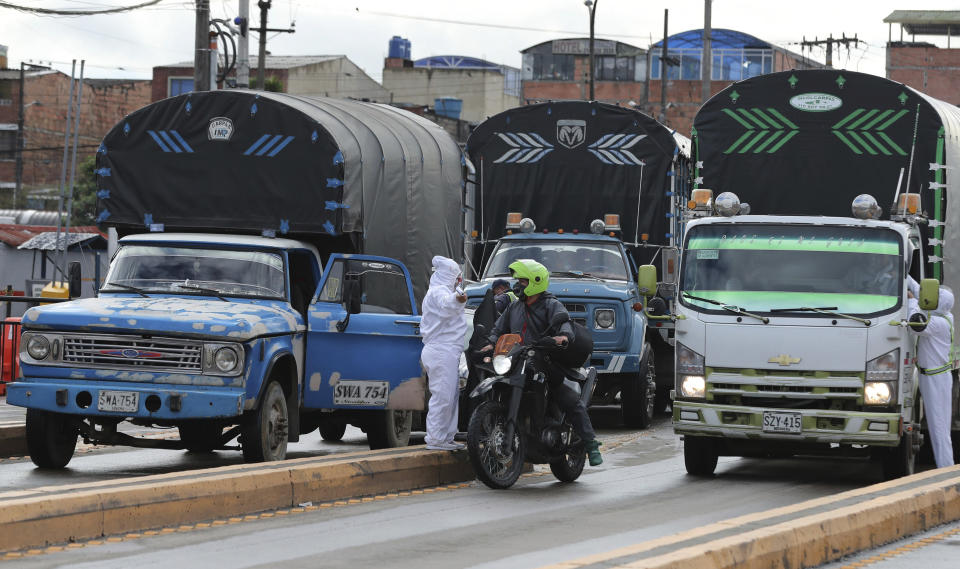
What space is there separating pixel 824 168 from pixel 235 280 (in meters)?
6.35

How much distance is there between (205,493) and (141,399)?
211 cm

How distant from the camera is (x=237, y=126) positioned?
15617 millimetres

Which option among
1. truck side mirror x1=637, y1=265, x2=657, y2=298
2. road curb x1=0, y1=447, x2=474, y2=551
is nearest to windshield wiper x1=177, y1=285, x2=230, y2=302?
road curb x1=0, y1=447, x2=474, y2=551

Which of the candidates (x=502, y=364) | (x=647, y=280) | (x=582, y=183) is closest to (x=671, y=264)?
(x=647, y=280)

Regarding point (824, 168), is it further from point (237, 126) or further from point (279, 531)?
point (279, 531)

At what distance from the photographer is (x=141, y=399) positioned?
12641 millimetres

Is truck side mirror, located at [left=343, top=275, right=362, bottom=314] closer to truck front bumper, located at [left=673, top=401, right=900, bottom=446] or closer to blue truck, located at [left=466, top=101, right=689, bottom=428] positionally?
truck front bumper, located at [left=673, top=401, right=900, bottom=446]

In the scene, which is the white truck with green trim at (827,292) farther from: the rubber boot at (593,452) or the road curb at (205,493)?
the road curb at (205,493)

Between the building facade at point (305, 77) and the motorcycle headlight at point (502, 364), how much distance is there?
230 feet

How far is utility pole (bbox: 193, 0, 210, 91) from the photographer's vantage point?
29.9 meters

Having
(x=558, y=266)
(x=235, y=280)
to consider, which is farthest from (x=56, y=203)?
(x=235, y=280)

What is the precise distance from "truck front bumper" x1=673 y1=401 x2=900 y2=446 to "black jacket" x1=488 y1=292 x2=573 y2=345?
1606 mm

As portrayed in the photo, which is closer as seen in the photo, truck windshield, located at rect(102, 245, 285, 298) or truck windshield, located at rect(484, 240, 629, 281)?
truck windshield, located at rect(102, 245, 285, 298)

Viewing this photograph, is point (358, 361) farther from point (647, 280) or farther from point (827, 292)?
point (827, 292)
